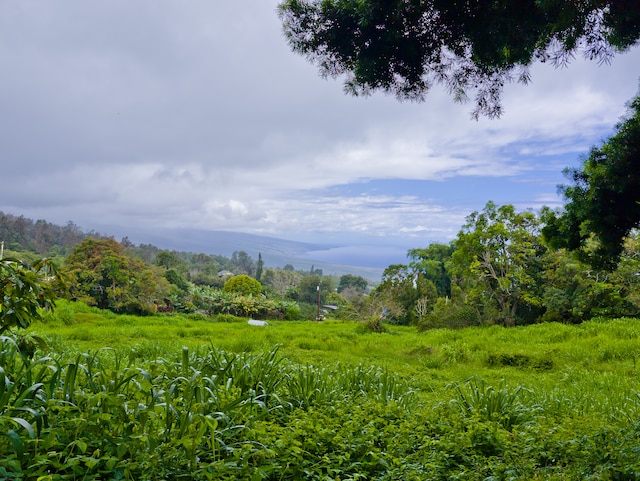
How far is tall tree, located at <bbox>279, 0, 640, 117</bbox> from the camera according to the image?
3.12 meters

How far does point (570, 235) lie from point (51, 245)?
34569 mm

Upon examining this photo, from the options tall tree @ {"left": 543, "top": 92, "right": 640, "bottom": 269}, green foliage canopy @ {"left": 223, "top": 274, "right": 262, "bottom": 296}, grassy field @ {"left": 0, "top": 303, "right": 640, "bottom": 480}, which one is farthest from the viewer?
green foliage canopy @ {"left": 223, "top": 274, "right": 262, "bottom": 296}

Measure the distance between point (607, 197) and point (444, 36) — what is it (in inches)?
103

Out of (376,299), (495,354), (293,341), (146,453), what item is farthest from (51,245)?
(146,453)

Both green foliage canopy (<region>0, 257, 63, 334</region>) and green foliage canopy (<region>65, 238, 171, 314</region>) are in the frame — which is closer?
green foliage canopy (<region>0, 257, 63, 334</region>)

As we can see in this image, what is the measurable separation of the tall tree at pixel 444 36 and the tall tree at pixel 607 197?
1500 millimetres

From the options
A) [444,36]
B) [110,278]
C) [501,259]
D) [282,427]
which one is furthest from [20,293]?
[110,278]

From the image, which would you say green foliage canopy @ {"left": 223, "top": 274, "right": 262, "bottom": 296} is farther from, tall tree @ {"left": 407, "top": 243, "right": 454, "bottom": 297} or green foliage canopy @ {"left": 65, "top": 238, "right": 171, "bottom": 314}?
tall tree @ {"left": 407, "top": 243, "right": 454, "bottom": 297}

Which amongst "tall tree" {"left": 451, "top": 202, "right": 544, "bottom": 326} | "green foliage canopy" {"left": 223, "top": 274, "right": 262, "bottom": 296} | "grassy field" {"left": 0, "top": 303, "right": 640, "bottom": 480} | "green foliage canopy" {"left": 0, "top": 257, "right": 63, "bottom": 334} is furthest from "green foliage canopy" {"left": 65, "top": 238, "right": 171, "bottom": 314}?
"green foliage canopy" {"left": 0, "top": 257, "right": 63, "bottom": 334}

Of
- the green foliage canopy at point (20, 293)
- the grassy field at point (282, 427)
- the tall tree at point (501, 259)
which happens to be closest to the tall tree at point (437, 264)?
the tall tree at point (501, 259)

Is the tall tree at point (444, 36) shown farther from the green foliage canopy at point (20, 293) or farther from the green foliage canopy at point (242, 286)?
the green foliage canopy at point (242, 286)

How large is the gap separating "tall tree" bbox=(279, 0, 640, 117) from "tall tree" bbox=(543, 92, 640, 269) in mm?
1500

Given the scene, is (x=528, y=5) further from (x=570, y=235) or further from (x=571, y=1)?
(x=570, y=235)

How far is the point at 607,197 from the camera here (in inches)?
184
